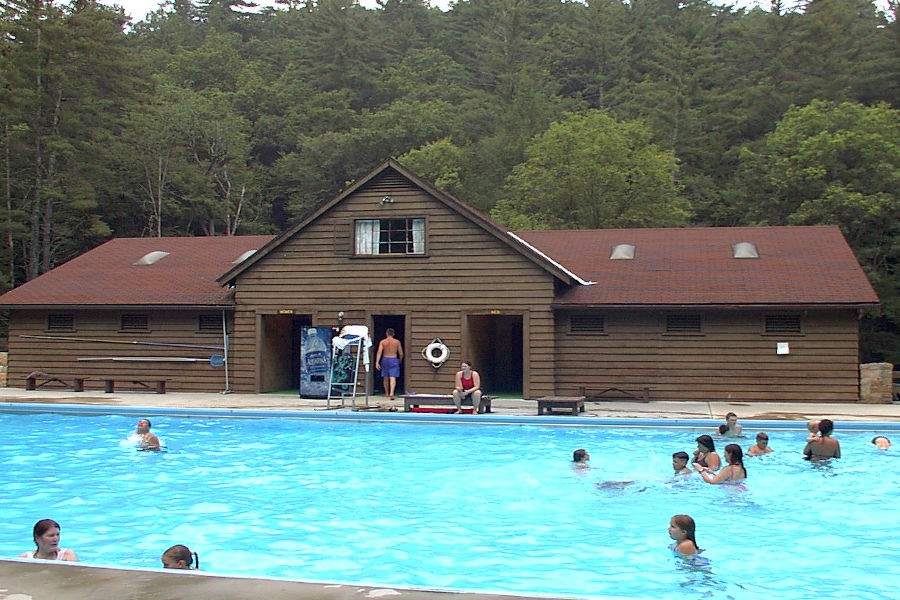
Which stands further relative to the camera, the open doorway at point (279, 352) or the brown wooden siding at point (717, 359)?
the open doorway at point (279, 352)

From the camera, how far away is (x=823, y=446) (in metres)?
13.7

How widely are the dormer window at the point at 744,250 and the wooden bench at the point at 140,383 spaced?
1522cm

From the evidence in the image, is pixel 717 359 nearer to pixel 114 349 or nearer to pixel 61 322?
pixel 114 349

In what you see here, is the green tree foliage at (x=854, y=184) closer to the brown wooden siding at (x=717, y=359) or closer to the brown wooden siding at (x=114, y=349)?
the brown wooden siding at (x=717, y=359)

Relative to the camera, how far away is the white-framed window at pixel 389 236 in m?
22.7

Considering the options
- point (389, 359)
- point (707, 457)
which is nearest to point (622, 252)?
Answer: point (389, 359)

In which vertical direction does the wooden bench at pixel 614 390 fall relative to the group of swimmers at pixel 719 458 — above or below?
above

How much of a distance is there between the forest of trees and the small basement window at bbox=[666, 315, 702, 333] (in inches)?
440

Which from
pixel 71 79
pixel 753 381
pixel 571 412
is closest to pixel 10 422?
pixel 571 412

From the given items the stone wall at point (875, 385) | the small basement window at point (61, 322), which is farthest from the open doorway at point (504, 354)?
the small basement window at point (61, 322)

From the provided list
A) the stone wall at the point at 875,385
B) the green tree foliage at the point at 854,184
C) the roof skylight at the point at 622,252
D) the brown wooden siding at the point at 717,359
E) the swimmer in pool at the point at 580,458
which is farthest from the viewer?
the green tree foliage at the point at 854,184

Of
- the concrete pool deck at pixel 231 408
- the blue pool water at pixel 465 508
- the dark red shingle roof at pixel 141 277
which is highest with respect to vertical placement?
the dark red shingle roof at pixel 141 277

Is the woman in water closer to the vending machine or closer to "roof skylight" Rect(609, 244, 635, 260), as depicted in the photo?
the vending machine

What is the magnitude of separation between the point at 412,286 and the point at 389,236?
146 centimetres
